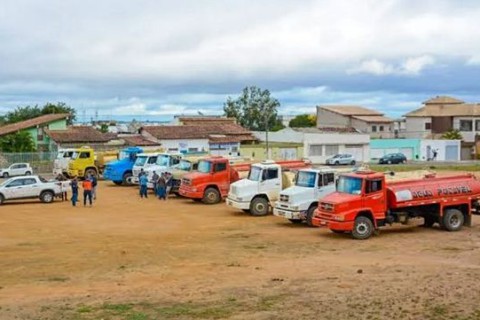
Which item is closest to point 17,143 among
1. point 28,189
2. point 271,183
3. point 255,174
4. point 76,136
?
point 76,136

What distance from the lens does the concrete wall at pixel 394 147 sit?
81188 mm

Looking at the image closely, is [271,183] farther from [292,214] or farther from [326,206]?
[326,206]

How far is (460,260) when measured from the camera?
19641 millimetres

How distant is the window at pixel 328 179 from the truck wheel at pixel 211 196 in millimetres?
9207

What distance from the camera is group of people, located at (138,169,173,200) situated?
37906 millimetres

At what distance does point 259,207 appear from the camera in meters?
30.6

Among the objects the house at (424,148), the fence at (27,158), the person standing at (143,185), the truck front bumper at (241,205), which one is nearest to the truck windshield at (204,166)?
the person standing at (143,185)

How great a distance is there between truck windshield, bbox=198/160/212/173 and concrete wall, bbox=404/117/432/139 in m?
66.4

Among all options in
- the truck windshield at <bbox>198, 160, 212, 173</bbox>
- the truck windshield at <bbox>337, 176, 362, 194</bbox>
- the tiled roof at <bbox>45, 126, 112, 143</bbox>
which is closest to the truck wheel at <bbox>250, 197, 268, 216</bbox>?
the truck windshield at <bbox>198, 160, 212, 173</bbox>

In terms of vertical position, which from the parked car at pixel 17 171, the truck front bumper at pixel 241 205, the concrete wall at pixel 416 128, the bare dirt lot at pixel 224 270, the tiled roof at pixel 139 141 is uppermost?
the concrete wall at pixel 416 128

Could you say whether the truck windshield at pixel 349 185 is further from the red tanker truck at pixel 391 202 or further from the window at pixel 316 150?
the window at pixel 316 150

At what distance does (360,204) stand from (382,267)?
6.02m

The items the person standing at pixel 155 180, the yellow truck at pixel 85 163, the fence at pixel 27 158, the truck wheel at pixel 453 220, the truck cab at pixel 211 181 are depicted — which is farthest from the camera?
the fence at pixel 27 158

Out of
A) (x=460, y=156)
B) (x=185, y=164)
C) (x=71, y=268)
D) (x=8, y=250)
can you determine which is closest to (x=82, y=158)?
(x=185, y=164)
